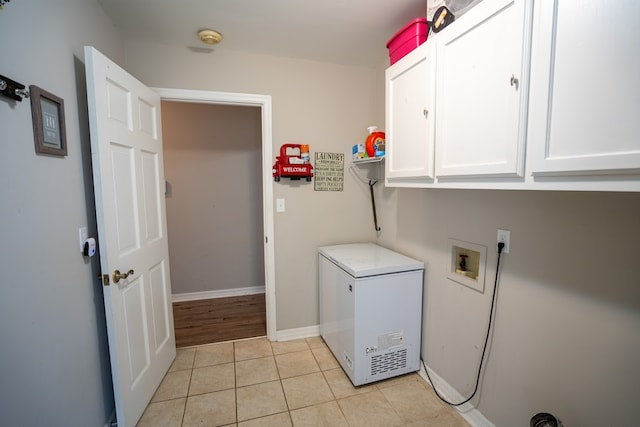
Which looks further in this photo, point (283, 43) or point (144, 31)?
point (283, 43)

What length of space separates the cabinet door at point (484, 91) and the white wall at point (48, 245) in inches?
66.4

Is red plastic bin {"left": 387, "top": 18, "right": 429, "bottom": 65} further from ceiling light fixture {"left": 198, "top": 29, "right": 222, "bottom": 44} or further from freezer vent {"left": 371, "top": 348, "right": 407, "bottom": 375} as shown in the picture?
freezer vent {"left": 371, "top": 348, "right": 407, "bottom": 375}

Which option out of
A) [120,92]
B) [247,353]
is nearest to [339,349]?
[247,353]

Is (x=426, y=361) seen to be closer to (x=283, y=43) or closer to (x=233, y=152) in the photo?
Answer: (x=283, y=43)

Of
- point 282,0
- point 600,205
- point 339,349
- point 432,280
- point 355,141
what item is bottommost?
point 339,349

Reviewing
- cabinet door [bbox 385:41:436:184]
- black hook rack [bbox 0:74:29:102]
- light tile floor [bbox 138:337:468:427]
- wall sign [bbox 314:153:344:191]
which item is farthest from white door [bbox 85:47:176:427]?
cabinet door [bbox 385:41:436:184]

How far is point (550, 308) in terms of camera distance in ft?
4.00

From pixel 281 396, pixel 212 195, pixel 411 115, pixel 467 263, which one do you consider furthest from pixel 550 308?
pixel 212 195

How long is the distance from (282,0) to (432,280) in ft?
6.40

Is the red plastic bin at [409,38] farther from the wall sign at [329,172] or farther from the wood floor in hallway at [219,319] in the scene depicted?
the wood floor in hallway at [219,319]

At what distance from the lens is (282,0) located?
1591 millimetres

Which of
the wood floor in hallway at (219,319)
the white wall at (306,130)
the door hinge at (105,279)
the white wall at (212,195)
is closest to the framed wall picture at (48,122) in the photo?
the door hinge at (105,279)

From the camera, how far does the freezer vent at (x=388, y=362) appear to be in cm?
191

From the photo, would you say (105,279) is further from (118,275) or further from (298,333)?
(298,333)
